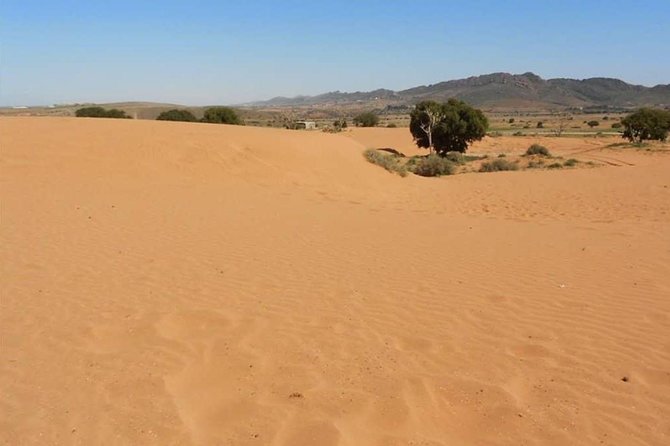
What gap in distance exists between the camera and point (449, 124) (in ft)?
123

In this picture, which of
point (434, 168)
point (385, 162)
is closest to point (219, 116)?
point (434, 168)

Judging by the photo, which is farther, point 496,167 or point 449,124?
point 449,124

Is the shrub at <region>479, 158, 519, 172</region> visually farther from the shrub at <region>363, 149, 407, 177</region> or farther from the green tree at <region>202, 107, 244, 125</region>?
the green tree at <region>202, 107, 244, 125</region>

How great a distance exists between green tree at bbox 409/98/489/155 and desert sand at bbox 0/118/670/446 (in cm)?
2548

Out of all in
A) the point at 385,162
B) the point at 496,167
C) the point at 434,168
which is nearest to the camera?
the point at 385,162

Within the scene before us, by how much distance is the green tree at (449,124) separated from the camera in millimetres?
37281

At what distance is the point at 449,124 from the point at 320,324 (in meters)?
34.1

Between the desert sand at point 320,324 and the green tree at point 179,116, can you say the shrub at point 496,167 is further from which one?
the green tree at point 179,116

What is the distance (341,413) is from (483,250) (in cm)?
553

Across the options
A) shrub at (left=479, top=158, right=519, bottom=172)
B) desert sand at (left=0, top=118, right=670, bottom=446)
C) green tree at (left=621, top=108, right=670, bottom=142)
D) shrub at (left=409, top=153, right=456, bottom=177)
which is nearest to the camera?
desert sand at (left=0, top=118, right=670, bottom=446)

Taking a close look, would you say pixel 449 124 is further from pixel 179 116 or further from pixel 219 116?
pixel 179 116

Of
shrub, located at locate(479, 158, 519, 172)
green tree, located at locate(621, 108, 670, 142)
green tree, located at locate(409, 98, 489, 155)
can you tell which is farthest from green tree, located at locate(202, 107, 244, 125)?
green tree, located at locate(621, 108, 670, 142)

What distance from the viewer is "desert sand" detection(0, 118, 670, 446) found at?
353 cm

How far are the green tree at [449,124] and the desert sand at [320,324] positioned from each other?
2548 cm
